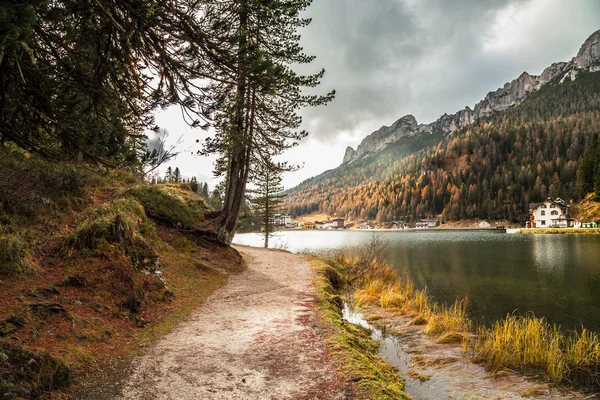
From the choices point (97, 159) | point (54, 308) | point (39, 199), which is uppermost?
point (97, 159)

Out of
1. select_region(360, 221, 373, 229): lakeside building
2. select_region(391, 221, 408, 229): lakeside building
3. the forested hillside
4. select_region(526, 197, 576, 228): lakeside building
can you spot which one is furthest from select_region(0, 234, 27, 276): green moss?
select_region(360, 221, 373, 229): lakeside building

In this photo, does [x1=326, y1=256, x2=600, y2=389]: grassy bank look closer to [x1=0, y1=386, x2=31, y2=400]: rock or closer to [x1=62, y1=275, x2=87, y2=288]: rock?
[x1=0, y1=386, x2=31, y2=400]: rock

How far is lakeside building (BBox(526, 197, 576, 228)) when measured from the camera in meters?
74.1

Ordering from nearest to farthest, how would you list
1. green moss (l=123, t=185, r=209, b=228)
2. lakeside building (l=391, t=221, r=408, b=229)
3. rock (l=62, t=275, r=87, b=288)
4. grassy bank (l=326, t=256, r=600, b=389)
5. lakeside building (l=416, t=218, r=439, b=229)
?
rock (l=62, t=275, r=87, b=288) < grassy bank (l=326, t=256, r=600, b=389) < green moss (l=123, t=185, r=209, b=228) < lakeside building (l=416, t=218, r=439, b=229) < lakeside building (l=391, t=221, r=408, b=229)

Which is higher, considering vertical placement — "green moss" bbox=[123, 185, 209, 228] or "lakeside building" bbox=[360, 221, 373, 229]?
"green moss" bbox=[123, 185, 209, 228]

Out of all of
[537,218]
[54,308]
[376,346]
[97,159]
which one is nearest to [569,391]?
[376,346]

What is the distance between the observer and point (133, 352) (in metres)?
4.80

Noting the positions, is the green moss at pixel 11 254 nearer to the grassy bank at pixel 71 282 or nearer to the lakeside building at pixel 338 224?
the grassy bank at pixel 71 282

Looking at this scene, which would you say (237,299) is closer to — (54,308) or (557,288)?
(54,308)

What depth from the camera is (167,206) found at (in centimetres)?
1457

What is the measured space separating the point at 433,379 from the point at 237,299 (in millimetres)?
5169

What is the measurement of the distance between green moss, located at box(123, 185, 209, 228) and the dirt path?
7.07 meters

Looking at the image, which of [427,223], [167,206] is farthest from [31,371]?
[427,223]

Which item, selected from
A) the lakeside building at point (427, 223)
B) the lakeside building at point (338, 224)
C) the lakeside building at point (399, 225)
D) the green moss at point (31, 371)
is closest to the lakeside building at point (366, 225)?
the lakeside building at point (399, 225)
